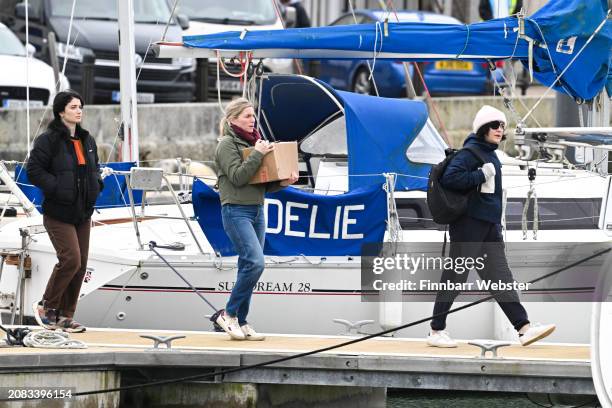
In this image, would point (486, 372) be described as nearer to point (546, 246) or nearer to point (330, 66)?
point (546, 246)

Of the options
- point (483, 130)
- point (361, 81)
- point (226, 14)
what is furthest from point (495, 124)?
point (361, 81)

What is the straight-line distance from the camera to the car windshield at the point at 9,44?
19.6 m

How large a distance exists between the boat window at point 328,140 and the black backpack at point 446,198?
341cm

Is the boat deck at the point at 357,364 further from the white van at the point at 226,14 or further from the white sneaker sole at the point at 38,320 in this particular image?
the white van at the point at 226,14

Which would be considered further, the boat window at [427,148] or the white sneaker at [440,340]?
the boat window at [427,148]

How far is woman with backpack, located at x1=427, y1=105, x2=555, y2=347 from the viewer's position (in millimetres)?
10094

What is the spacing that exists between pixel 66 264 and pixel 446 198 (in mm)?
2630

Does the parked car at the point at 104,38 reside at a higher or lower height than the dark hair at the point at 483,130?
higher

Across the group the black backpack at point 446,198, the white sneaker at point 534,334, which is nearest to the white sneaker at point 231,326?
the black backpack at point 446,198

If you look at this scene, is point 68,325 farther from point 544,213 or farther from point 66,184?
point 544,213

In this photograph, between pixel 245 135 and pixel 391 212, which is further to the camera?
pixel 391 212

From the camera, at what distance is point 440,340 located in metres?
10.4

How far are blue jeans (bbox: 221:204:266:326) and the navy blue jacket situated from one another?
1.29 meters

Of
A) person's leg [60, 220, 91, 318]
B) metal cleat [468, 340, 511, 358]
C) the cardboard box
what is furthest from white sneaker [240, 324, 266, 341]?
metal cleat [468, 340, 511, 358]
